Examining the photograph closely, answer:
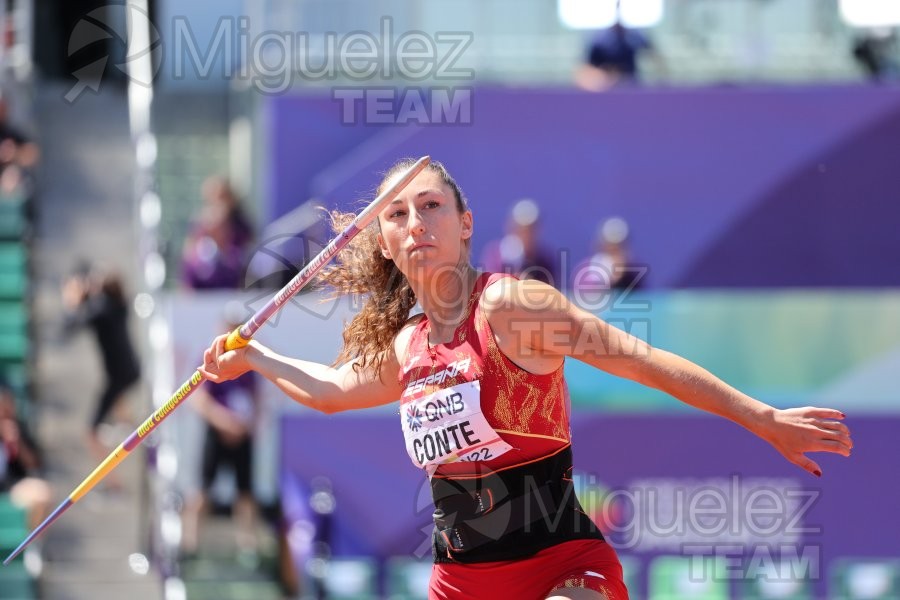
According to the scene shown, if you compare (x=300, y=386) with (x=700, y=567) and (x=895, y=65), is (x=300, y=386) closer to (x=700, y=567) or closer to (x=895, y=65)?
(x=700, y=567)

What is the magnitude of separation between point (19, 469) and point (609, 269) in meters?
4.69

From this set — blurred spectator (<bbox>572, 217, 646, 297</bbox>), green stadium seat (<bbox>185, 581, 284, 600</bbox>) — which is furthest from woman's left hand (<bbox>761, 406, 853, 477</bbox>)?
green stadium seat (<bbox>185, 581, 284, 600</bbox>)

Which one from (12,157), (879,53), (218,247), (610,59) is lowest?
(218,247)

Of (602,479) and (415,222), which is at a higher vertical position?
(415,222)

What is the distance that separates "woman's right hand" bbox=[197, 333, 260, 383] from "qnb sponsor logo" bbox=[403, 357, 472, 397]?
71 centimetres

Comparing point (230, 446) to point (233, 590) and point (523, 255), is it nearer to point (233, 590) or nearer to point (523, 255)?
point (233, 590)

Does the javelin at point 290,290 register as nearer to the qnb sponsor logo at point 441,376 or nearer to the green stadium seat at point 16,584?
the qnb sponsor logo at point 441,376

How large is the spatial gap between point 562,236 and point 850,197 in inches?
94.1

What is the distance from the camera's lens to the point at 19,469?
391 inches

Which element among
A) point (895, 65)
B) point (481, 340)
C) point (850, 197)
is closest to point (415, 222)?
point (481, 340)

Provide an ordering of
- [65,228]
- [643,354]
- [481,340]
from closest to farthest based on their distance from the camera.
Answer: [643,354]
[481,340]
[65,228]

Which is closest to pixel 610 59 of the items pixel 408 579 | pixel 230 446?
pixel 230 446

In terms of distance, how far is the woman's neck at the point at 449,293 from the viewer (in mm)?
4215

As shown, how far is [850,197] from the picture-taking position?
1068 centimetres
